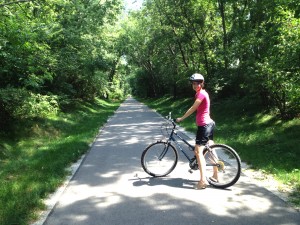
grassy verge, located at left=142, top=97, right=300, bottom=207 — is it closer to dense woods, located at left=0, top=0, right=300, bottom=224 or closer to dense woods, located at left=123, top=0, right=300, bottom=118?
dense woods, located at left=0, top=0, right=300, bottom=224

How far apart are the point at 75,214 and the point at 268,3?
481 inches

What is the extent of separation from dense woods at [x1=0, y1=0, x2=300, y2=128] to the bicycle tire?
14.2 feet

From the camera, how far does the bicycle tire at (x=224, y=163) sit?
6.43 metres

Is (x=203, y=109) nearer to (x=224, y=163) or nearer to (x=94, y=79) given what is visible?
(x=224, y=163)

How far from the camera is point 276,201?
560cm

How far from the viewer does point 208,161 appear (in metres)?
6.71

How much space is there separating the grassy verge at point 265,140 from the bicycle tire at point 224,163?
1015 mm

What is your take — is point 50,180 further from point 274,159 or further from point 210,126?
point 274,159

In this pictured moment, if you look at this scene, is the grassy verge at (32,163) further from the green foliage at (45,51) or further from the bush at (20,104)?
the green foliage at (45,51)

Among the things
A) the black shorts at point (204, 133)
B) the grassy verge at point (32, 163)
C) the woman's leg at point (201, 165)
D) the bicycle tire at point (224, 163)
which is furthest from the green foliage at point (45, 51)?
the bicycle tire at point (224, 163)

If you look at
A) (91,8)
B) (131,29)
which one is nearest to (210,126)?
(91,8)

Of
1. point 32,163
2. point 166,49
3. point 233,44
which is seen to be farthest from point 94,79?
point 32,163

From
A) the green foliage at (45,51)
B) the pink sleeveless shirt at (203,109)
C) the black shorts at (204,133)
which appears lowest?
the black shorts at (204,133)

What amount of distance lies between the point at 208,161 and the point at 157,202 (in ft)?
5.21
